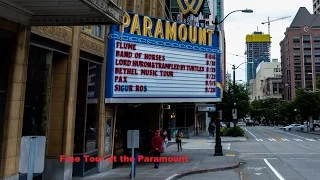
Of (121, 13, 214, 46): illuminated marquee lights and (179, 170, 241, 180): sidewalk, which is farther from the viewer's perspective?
(121, 13, 214, 46): illuminated marquee lights

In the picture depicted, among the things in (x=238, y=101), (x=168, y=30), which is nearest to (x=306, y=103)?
(x=238, y=101)

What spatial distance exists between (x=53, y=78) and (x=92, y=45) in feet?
8.30

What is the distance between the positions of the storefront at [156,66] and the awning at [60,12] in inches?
221

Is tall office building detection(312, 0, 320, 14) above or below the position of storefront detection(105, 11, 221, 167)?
above

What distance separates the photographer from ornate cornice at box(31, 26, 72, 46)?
393 inches

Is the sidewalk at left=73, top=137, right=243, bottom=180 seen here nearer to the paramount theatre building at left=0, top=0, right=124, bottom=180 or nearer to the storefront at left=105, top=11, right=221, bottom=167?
the paramount theatre building at left=0, top=0, right=124, bottom=180

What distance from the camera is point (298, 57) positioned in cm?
14425

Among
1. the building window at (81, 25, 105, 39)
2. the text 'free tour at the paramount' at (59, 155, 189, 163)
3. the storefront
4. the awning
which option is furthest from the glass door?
the storefront

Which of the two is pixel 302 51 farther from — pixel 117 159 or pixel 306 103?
pixel 117 159

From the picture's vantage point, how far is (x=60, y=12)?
843 centimetres

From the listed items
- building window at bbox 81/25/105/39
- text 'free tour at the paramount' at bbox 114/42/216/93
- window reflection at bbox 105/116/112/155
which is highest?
building window at bbox 81/25/105/39

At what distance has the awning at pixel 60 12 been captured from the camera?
777 centimetres

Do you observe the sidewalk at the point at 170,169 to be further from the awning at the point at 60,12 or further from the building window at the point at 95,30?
the awning at the point at 60,12

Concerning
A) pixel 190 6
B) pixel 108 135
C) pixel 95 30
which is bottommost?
pixel 108 135
